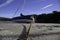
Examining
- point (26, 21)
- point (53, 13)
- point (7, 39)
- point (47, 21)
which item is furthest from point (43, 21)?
point (7, 39)

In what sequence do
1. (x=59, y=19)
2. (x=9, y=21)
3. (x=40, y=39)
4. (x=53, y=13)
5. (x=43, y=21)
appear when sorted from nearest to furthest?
(x=40, y=39) < (x=9, y=21) < (x=53, y=13) < (x=43, y=21) < (x=59, y=19)

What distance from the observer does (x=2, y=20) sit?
90.1 inches

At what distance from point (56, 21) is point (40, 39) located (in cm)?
250

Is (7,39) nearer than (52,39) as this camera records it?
Yes

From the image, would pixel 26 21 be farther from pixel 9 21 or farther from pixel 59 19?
pixel 59 19

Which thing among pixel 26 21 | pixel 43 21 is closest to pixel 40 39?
pixel 26 21

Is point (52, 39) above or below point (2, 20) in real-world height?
below

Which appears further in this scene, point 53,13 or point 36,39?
point 53,13

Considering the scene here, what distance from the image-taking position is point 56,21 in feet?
11.5

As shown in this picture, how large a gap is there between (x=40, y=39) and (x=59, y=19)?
258cm

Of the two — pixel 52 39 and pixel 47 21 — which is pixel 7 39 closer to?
→ pixel 52 39

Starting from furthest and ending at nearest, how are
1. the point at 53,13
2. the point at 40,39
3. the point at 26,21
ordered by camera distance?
1. the point at 53,13
2. the point at 26,21
3. the point at 40,39

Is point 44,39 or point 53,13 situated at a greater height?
point 53,13

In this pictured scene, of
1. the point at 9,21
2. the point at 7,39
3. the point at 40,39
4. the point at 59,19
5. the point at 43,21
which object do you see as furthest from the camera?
the point at 59,19
